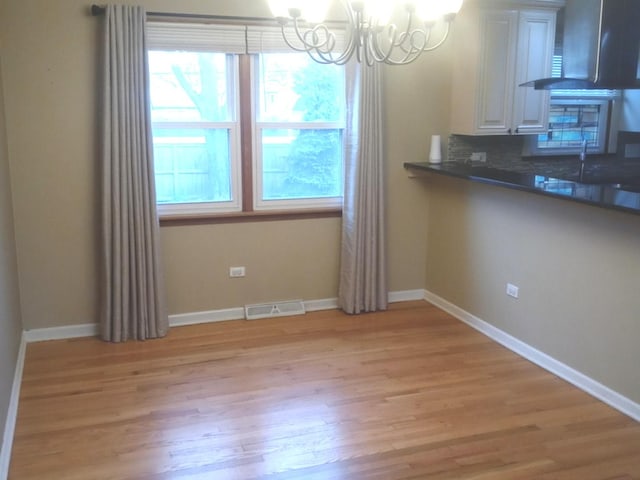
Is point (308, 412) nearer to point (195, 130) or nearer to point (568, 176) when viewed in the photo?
point (195, 130)

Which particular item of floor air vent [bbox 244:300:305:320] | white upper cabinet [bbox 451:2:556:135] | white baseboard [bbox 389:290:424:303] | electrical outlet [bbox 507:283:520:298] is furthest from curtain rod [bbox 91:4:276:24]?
electrical outlet [bbox 507:283:520:298]

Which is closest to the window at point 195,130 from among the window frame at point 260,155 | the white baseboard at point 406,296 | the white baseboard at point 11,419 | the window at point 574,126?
the window frame at point 260,155

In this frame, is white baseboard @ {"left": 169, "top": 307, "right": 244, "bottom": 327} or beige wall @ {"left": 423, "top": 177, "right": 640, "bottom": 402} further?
white baseboard @ {"left": 169, "top": 307, "right": 244, "bottom": 327}

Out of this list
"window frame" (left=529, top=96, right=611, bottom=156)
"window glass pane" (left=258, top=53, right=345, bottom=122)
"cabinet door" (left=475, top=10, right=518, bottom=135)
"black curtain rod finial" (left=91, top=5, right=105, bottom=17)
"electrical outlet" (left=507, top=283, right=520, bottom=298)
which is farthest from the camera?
"window frame" (left=529, top=96, right=611, bottom=156)

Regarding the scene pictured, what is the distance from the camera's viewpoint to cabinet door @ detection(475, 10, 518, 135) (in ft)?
14.7

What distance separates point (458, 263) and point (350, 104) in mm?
1433

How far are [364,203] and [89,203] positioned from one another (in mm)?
1929

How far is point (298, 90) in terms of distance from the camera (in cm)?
448

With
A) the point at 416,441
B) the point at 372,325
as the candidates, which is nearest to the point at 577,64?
the point at 372,325

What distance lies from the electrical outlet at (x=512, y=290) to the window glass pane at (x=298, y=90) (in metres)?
1.71

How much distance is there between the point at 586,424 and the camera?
10.0 ft

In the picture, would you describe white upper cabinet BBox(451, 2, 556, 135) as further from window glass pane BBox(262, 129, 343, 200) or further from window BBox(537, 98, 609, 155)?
window glass pane BBox(262, 129, 343, 200)

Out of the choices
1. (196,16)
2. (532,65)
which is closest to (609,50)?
(532,65)

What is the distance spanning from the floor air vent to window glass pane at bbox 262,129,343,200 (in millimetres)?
812
